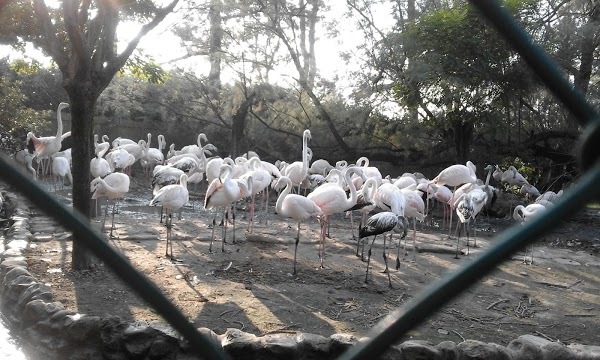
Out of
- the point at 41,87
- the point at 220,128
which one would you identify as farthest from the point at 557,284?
the point at 41,87

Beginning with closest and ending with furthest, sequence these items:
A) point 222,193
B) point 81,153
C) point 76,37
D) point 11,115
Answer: point 76,37, point 81,153, point 222,193, point 11,115

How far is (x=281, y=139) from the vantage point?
17.0 metres

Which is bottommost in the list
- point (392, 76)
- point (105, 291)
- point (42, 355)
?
point (42, 355)

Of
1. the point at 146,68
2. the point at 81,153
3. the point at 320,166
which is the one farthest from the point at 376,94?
the point at 81,153

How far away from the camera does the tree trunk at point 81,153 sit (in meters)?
5.66

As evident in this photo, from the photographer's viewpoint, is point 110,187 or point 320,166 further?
point 320,166

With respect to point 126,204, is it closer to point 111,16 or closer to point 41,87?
point 111,16

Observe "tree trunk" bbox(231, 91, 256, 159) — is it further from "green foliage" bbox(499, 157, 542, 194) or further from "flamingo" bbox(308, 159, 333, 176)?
"green foliage" bbox(499, 157, 542, 194)

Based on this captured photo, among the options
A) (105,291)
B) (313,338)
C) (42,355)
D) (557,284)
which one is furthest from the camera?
(557,284)

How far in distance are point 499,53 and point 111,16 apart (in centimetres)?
835

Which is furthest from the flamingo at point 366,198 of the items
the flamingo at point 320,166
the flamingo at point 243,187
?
the flamingo at point 320,166

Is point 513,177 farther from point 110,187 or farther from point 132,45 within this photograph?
point 132,45

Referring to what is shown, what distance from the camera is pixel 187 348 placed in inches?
147

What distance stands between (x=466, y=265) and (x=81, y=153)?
19.1 ft
